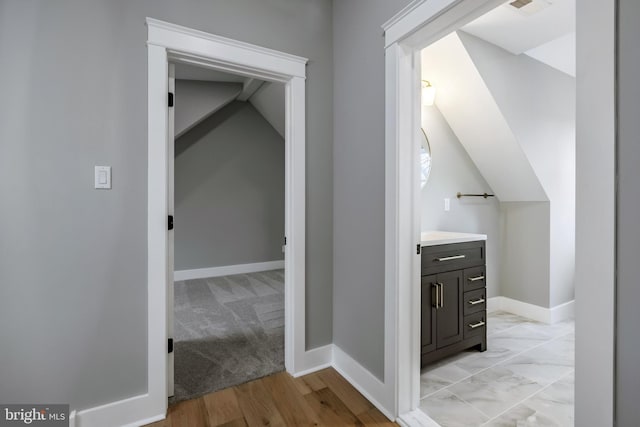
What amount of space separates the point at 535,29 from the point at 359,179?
1.91 metres

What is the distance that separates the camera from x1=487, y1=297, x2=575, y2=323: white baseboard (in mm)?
2890

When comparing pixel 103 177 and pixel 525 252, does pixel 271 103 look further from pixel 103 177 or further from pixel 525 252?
pixel 525 252

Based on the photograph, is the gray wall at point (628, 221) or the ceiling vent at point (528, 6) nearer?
the gray wall at point (628, 221)

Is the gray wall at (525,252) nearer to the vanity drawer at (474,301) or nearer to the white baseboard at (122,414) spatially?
the vanity drawer at (474,301)

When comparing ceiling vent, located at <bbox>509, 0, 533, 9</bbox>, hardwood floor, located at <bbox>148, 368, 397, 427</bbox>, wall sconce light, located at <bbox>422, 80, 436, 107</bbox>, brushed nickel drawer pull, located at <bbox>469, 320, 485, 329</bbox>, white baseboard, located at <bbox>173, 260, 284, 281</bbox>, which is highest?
ceiling vent, located at <bbox>509, 0, 533, 9</bbox>

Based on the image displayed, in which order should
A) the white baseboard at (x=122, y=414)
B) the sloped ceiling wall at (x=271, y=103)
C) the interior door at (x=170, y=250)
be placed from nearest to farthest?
the white baseboard at (x=122, y=414) < the interior door at (x=170, y=250) < the sloped ceiling wall at (x=271, y=103)

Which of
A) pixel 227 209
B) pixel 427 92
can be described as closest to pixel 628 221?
pixel 427 92

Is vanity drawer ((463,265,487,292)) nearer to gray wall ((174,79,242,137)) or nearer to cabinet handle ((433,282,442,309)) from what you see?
cabinet handle ((433,282,442,309))

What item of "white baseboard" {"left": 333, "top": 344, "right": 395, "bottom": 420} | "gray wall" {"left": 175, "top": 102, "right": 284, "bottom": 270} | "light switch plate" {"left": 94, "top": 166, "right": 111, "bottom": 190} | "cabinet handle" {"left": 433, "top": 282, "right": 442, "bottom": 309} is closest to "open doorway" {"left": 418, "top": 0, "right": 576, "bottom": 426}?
"cabinet handle" {"left": 433, "top": 282, "right": 442, "bottom": 309}

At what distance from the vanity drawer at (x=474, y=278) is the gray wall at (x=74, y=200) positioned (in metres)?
2.12

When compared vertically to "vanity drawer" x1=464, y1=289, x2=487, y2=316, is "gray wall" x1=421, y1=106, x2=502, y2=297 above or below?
above

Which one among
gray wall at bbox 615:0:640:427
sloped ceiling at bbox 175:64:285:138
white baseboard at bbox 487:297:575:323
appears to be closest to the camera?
gray wall at bbox 615:0:640:427

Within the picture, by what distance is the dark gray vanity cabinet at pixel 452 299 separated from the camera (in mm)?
1994

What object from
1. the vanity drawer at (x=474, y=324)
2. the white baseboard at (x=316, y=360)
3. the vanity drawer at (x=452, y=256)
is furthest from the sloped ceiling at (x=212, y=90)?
the vanity drawer at (x=474, y=324)
